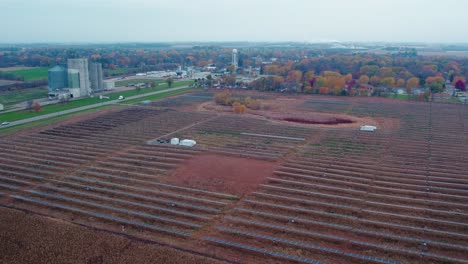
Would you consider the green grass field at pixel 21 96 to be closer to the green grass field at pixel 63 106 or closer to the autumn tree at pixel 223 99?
the green grass field at pixel 63 106

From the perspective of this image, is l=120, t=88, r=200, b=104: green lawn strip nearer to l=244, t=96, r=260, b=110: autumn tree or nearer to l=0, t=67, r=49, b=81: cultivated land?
l=244, t=96, r=260, b=110: autumn tree

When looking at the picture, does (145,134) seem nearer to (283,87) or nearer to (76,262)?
(76,262)

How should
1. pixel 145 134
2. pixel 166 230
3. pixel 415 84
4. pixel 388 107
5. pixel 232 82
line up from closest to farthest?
1. pixel 166 230
2. pixel 145 134
3. pixel 388 107
4. pixel 415 84
5. pixel 232 82

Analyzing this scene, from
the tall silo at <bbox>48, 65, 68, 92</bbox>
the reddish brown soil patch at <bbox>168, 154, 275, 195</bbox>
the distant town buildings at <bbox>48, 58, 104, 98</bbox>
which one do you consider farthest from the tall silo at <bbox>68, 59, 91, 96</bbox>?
the reddish brown soil patch at <bbox>168, 154, 275, 195</bbox>

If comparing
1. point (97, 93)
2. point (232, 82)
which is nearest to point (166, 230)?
point (97, 93)

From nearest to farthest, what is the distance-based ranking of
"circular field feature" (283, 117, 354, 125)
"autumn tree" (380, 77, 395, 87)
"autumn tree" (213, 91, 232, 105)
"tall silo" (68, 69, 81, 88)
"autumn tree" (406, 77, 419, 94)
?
"circular field feature" (283, 117, 354, 125) < "autumn tree" (213, 91, 232, 105) < "tall silo" (68, 69, 81, 88) < "autumn tree" (406, 77, 419, 94) < "autumn tree" (380, 77, 395, 87)

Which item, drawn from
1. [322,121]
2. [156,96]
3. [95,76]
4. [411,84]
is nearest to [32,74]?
[95,76]
